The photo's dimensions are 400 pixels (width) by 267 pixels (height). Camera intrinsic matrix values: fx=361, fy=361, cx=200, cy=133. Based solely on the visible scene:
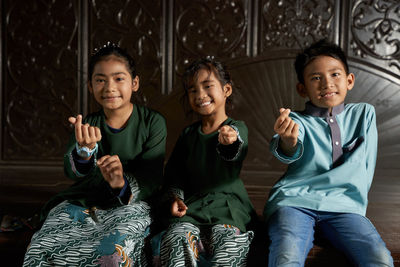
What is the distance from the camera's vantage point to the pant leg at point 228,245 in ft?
3.43

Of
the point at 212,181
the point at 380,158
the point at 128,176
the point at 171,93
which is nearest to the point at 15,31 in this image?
the point at 171,93

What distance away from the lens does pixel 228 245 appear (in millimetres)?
1069

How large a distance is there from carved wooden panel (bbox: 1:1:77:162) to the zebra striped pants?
199 centimetres

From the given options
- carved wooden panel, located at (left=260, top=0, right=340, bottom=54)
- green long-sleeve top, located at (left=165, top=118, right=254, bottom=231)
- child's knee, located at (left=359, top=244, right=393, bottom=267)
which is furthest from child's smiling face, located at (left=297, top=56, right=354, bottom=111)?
carved wooden panel, located at (left=260, top=0, right=340, bottom=54)

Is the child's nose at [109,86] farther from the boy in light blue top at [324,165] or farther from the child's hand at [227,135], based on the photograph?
the boy in light blue top at [324,165]

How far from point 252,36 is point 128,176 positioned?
1.79 metres

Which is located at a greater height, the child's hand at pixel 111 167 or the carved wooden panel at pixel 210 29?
the carved wooden panel at pixel 210 29

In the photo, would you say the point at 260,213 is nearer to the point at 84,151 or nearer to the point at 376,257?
the point at 376,257

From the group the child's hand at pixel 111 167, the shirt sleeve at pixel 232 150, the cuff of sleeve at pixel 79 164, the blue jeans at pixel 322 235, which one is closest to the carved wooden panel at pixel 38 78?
the cuff of sleeve at pixel 79 164

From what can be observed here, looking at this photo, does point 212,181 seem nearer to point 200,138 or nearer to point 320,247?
point 200,138

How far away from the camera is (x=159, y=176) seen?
1.33 metres

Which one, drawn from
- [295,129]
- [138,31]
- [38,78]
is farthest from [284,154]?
[38,78]

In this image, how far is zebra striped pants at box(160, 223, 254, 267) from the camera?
1.04 m

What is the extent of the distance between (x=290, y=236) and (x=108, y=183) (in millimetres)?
621
